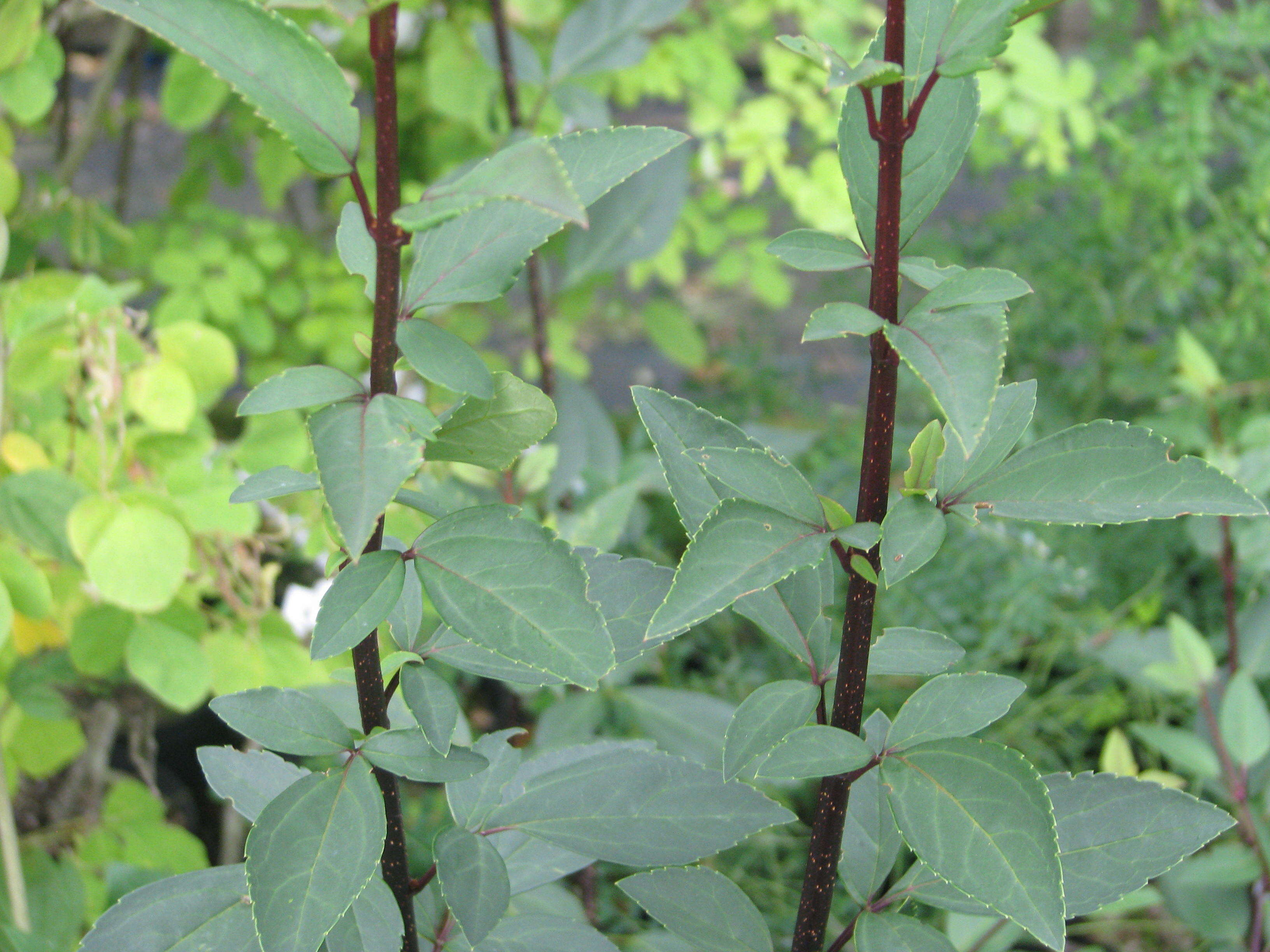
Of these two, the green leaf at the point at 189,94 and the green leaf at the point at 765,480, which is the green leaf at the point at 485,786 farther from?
the green leaf at the point at 189,94

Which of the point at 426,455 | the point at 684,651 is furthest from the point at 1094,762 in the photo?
the point at 426,455

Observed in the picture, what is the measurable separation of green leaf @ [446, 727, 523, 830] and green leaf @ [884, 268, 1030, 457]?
0.92 ft

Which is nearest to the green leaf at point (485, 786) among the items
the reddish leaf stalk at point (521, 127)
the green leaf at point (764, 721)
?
the green leaf at point (764, 721)

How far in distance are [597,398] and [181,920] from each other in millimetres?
1417

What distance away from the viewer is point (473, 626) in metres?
0.41

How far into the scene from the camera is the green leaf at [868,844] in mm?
558

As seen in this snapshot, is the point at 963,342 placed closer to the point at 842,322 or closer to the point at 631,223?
the point at 842,322

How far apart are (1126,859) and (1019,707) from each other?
1.12 metres

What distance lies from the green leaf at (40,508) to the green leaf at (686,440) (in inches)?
23.2

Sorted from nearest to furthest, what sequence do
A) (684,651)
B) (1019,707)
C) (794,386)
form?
1. (1019,707)
2. (684,651)
3. (794,386)

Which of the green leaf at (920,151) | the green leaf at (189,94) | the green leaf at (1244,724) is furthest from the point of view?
Answer: the green leaf at (189,94)

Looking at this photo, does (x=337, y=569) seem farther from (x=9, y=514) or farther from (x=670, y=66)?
(x=670, y=66)

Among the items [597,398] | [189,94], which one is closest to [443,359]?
[189,94]

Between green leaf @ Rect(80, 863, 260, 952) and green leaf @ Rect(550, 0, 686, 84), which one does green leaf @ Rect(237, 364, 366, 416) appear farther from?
green leaf @ Rect(550, 0, 686, 84)
